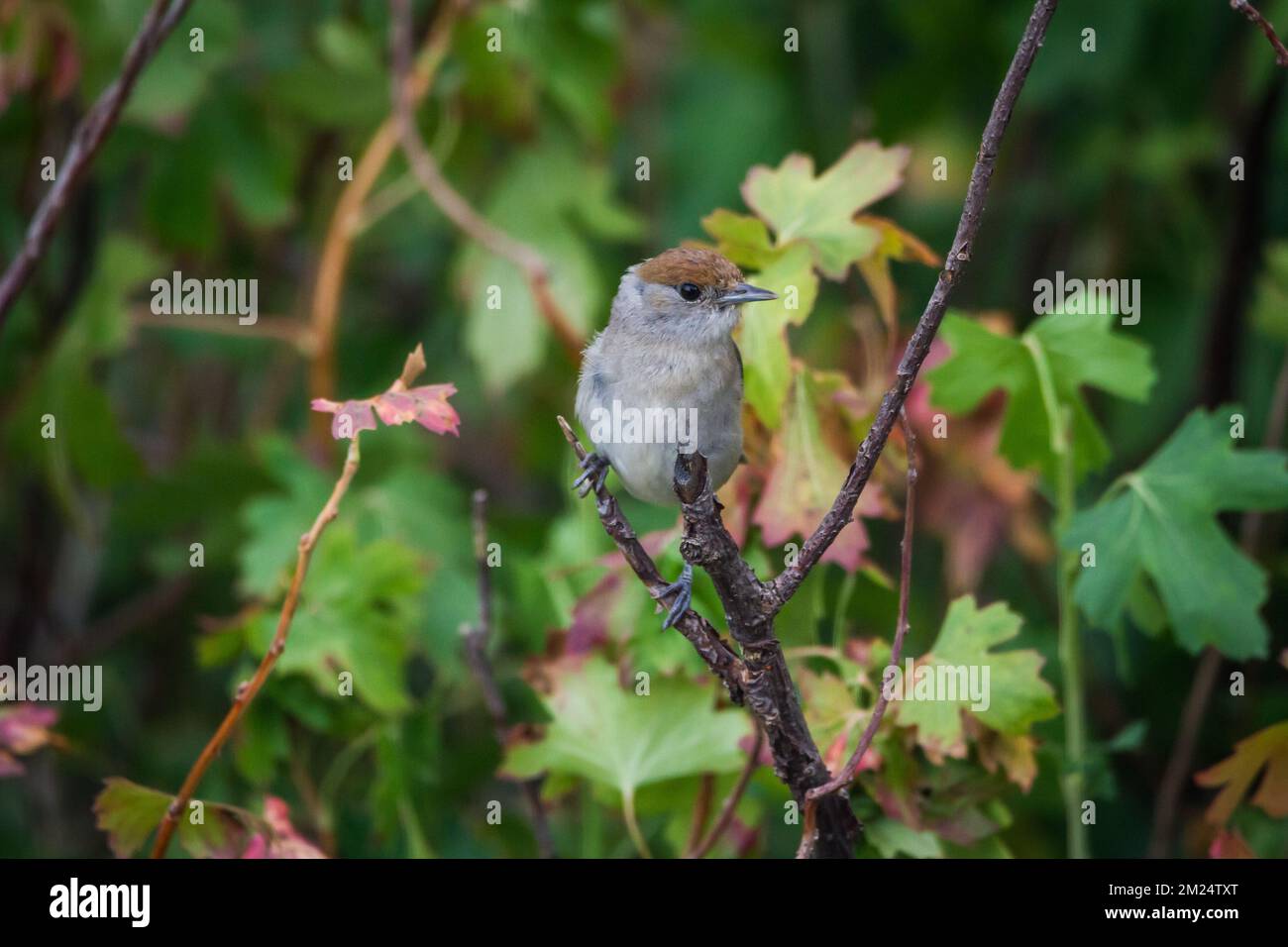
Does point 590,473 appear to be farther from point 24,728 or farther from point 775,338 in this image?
point 24,728

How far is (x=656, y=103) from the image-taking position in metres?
5.31

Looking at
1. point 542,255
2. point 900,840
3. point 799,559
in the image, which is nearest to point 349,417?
point 799,559

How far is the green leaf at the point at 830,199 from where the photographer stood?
98.2 inches

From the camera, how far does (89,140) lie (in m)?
2.88

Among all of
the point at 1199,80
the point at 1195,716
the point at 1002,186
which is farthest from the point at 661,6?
the point at 1195,716

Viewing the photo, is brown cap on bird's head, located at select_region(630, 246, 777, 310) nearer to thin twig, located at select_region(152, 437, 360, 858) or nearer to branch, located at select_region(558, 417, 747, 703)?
branch, located at select_region(558, 417, 747, 703)

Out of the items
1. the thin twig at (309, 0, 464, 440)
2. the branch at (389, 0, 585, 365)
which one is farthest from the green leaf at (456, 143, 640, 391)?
the thin twig at (309, 0, 464, 440)

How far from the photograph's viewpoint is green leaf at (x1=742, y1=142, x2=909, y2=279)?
8.18 ft

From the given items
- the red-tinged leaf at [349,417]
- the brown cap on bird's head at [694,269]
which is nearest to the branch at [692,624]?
the red-tinged leaf at [349,417]

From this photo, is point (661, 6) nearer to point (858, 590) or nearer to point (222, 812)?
point (858, 590)

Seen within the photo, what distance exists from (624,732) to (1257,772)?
117 centimetres

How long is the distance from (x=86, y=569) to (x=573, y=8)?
2498mm
